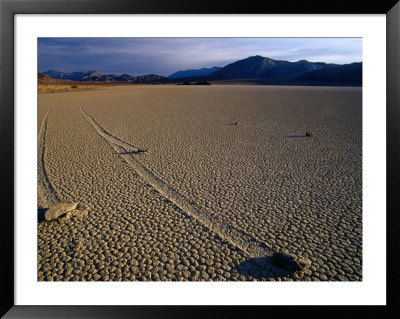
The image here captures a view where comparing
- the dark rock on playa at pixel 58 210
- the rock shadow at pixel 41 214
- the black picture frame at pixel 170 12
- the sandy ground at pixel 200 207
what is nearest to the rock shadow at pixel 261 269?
the sandy ground at pixel 200 207

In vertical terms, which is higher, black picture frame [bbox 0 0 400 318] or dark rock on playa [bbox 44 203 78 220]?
black picture frame [bbox 0 0 400 318]

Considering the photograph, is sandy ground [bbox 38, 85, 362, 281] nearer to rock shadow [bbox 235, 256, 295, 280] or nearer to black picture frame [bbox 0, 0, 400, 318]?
rock shadow [bbox 235, 256, 295, 280]

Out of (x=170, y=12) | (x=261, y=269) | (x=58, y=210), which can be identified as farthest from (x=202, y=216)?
(x=170, y=12)

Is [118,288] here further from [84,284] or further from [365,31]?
[365,31]

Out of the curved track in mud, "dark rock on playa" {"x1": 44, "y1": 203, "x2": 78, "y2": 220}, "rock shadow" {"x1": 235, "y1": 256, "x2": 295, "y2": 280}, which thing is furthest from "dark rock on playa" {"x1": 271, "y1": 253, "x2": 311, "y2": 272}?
"dark rock on playa" {"x1": 44, "y1": 203, "x2": 78, "y2": 220}

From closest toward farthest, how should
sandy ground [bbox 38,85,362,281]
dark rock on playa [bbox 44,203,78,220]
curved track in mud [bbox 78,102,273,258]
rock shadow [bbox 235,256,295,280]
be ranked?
rock shadow [bbox 235,256,295,280]
sandy ground [bbox 38,85,362,281]
curved track in mud [bbox 78,102,273,258]
dark rock on playa [bbox 44,203,78,220]

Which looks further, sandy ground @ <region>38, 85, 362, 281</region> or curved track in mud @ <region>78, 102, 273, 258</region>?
curved track in mud @ <region>78, 102, 273, 258</region>

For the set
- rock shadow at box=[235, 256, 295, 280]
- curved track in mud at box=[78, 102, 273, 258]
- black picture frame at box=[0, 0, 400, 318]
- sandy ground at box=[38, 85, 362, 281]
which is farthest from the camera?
curved track in mud at box=[78, 102, 273, 258]

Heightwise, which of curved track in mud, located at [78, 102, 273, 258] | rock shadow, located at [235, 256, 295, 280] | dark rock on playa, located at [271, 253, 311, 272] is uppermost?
curved track in mud, located at [78, 102, 273, 258]
